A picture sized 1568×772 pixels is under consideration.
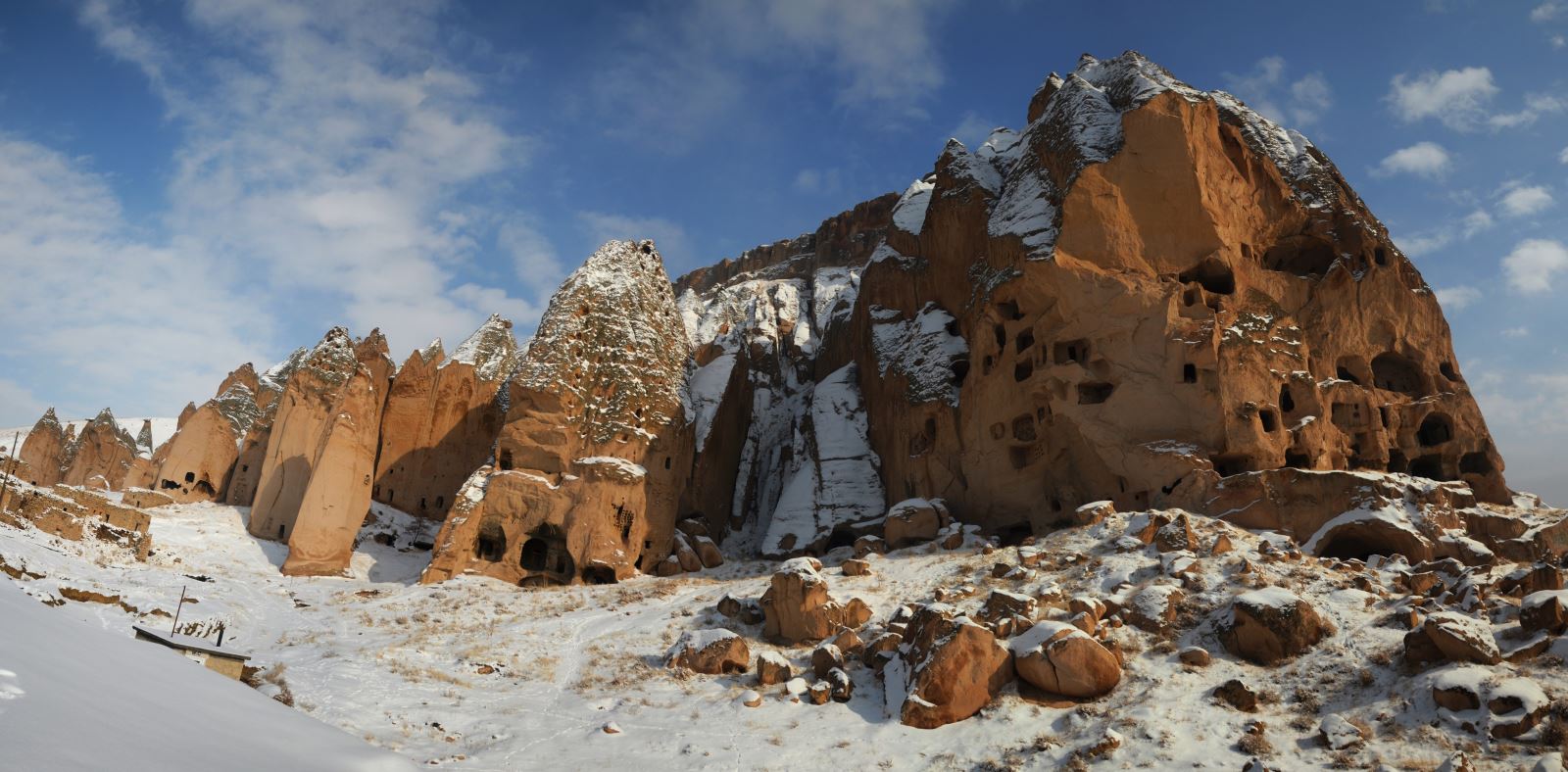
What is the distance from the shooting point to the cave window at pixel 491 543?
108 feet

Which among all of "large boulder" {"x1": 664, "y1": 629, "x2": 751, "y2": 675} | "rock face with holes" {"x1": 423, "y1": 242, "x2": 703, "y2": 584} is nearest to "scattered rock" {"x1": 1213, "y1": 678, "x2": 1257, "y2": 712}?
"large boulder" {"x1": 664, "y1": 629, "x2": 751, "y2": 675}

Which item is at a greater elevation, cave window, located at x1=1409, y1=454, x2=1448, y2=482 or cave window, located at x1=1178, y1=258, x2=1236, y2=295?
cave window, located at x1=1178, y1=258, x2=1236, y2=295

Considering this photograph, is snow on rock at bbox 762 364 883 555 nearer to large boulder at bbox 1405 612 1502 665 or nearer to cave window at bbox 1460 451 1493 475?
cave window at bbox 1460 451 1493 475

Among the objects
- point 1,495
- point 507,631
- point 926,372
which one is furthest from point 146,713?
point 926,372

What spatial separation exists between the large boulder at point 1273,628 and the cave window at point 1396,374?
2236 cm

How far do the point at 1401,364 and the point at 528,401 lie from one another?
3415 cm

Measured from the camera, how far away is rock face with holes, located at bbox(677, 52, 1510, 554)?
30.4 m

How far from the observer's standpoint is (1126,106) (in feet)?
117

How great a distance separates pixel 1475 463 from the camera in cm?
3256

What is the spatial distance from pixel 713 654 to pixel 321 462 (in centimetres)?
2154

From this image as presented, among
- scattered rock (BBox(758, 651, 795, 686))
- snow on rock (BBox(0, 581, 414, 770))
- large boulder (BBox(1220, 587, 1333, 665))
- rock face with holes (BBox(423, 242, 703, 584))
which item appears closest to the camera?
snow on rock (BBox(0, 581, 414, 770))

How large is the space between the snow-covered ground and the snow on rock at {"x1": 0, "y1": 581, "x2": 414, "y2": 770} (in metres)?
0.97

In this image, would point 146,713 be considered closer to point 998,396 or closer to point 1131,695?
point 1131,695

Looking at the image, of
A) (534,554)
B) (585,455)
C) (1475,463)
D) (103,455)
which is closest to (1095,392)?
(1475,463)
